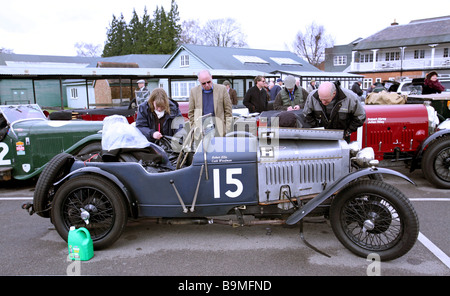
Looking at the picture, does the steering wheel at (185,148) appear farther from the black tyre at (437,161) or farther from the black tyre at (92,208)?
the black tyre at (437,161)

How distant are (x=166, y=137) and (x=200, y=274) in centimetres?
217

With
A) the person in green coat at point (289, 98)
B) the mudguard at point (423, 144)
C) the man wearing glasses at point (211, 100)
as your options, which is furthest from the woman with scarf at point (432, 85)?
the man wearing glasses at point (211, 100)

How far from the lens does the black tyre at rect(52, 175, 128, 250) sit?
11.6 ft

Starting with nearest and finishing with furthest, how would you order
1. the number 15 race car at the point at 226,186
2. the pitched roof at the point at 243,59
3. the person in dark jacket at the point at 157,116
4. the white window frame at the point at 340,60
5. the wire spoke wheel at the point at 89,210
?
the number 15 race car at the point at 226,186
the wire spoke wheel at the point at 89,210
the person in dark jacket at the point at 157,116
the pitched roof at the point at 243,59
the white window frame at the point at 340,60

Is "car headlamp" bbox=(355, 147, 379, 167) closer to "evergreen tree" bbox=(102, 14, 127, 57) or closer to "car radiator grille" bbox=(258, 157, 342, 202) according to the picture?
"car radiator grille" bbox=(258, 157, 342, 202)

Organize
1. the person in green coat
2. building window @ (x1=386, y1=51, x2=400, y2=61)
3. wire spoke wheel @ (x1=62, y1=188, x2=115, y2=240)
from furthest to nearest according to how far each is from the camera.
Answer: building window @ (x1=386, y1=51, x2=400, y2=61)
the person in green coat
wire spoke wheel @ (x1=62, y1=188, x2=115, y2=240)

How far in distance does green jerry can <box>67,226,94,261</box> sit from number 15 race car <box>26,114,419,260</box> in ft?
0.53

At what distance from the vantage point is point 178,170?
358 cm

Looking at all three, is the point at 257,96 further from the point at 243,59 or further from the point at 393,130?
the point at 243,59

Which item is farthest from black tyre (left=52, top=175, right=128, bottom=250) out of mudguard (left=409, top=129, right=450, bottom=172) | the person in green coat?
mudguard (left=409, top=129, right=450, bottom=172)

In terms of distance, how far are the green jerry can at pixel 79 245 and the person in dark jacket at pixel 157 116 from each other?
1570 millimetres

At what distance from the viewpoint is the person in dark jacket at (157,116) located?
470cm
